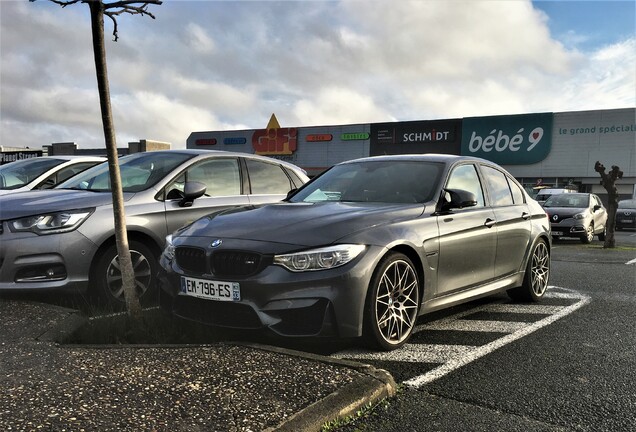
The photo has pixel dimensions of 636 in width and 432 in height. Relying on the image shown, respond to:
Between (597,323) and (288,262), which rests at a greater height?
(288,262)

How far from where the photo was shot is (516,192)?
20.0ft

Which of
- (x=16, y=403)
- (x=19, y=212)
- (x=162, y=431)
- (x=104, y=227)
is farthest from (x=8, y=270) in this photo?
(x=162, y=431)

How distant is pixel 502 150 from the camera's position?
121ft

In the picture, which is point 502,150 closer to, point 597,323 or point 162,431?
point 597,323

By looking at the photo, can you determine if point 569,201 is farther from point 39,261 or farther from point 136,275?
point 39,261

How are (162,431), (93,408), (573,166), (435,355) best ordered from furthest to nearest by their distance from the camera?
(573,166)
(435,355)
(93,408)
(162,431)

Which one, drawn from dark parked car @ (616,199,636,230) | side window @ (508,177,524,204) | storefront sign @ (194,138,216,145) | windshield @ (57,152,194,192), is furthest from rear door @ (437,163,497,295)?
storefront sign @ (194,138,216,145)

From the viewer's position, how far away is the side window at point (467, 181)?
501cm

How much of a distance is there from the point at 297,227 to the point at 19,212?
102 inches

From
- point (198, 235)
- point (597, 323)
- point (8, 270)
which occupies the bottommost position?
point (597, 323)

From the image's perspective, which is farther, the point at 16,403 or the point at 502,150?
the point at 502,150

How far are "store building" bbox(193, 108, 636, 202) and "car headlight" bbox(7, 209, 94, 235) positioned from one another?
29761 mm

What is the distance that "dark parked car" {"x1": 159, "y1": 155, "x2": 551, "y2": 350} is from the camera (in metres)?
3.59

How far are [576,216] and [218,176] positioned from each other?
13233mm
